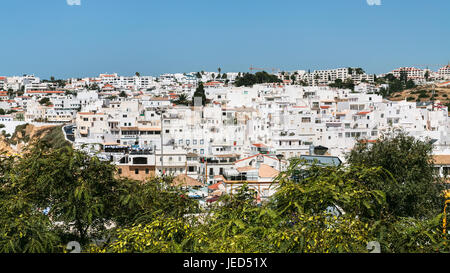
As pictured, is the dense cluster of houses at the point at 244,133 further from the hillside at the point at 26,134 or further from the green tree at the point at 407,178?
the green tree at the point at 407,178

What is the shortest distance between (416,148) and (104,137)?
50.7ft

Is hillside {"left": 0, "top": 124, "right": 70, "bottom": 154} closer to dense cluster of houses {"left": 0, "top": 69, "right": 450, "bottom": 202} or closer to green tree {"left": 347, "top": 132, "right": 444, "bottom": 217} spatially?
dense cluster of houses {"left": 0, "top": 69, "right": 450, "bottom": 202}

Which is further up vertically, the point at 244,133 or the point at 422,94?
the point at 422,94

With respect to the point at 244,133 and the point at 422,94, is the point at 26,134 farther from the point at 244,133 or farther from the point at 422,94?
the point at 422,94

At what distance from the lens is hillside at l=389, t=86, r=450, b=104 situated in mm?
32000

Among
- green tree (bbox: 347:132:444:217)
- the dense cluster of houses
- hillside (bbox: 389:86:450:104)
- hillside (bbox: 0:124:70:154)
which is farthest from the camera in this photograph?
hillside (bbox: 389:86:450:104)

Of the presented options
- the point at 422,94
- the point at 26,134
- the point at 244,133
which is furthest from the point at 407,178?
the point at 422,94

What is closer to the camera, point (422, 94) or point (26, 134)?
point (26, 134)

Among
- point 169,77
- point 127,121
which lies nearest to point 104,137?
point 127,121

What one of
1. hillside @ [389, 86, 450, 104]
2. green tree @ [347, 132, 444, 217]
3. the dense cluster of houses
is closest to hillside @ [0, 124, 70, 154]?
the dense cluster of houses

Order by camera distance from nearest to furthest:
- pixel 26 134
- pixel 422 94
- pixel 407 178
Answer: pixel 407 178 → pixel 26 134 → pixel 422 94

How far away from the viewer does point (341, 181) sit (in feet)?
9.41

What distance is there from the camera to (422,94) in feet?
108
